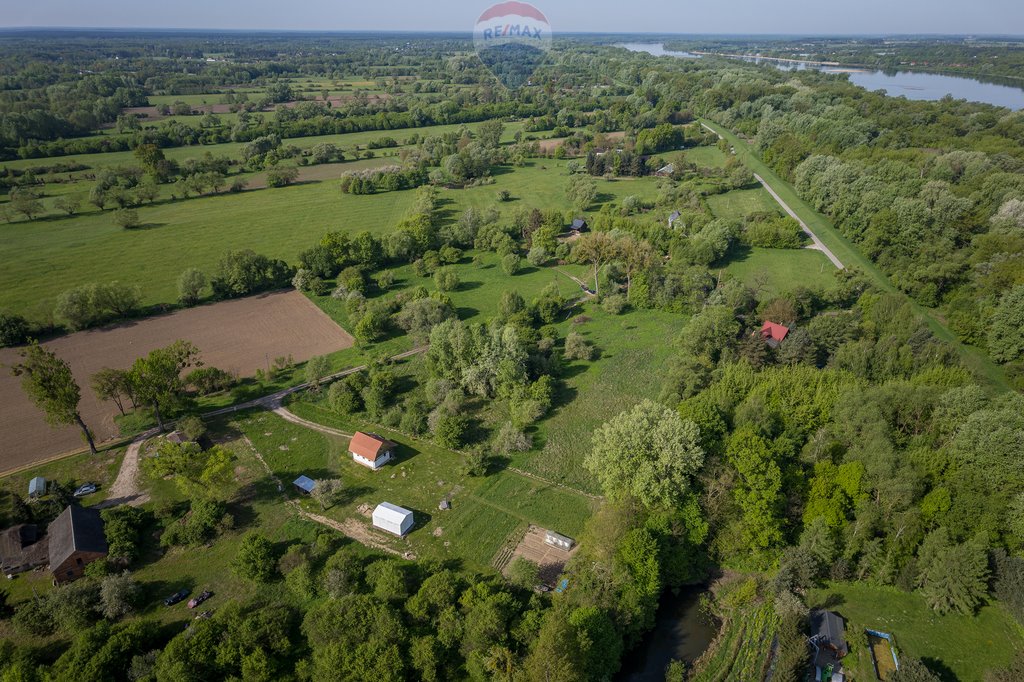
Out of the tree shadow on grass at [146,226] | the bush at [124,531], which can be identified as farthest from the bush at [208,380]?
the tree shadow on grass at [146,226]

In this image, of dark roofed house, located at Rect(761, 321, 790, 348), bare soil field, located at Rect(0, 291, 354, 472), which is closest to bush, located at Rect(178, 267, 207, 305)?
bare soil field, located at Rect(0, 291, 354, 472)

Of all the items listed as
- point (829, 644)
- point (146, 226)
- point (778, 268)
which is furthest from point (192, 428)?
point (778, 268)

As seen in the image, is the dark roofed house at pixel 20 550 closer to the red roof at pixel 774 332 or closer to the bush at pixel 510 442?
the bush at pixel 510 442

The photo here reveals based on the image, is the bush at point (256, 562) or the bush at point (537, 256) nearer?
the bush at point (256, 562)

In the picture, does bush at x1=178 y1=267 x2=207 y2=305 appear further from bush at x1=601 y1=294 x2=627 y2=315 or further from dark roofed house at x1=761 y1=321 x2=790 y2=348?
dark roofed house at x1=761 y1=321 x2=790 y2=348

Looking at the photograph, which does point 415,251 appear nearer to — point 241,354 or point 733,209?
point 241,354

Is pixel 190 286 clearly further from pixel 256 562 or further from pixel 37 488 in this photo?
pixel 256 562
